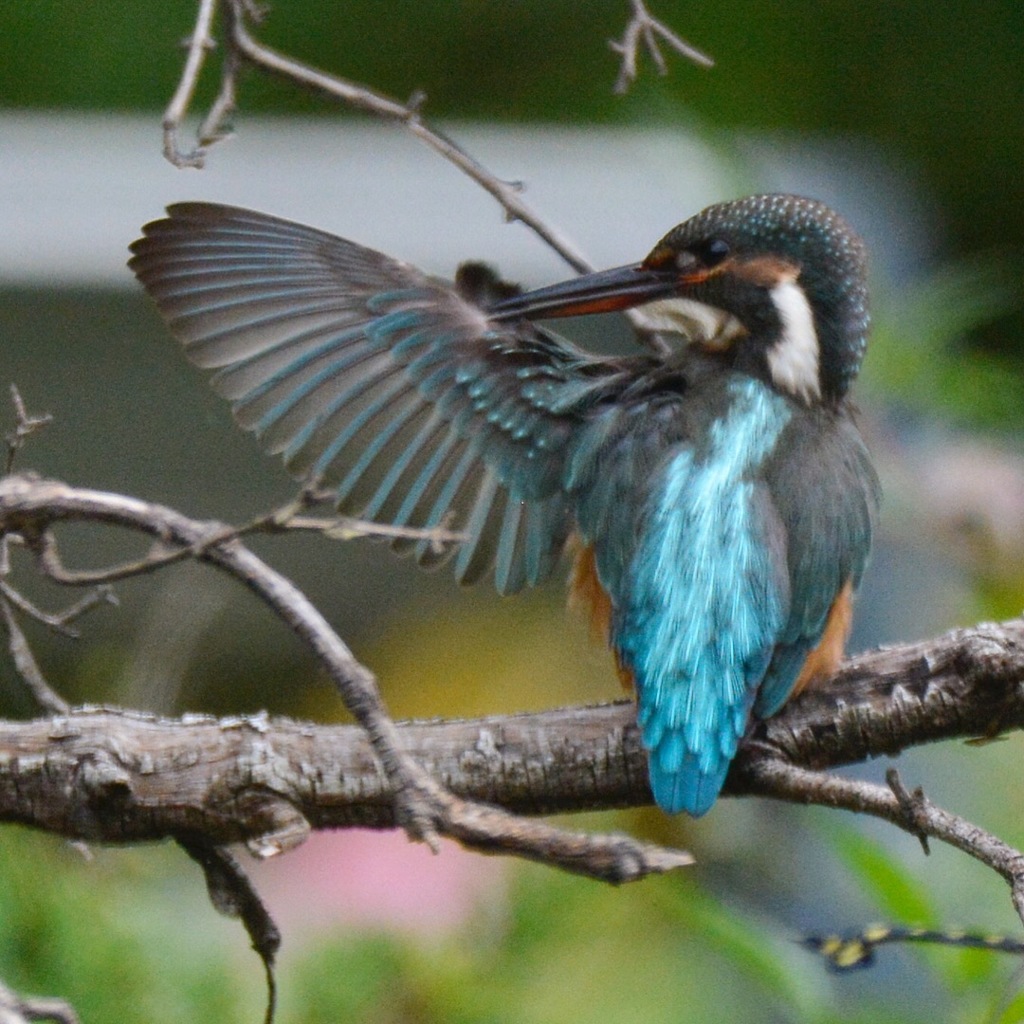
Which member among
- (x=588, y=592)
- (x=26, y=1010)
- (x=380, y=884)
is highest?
(x=26, y=1010)

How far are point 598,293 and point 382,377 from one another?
0.22 meters

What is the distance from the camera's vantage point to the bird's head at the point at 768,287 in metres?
1.56

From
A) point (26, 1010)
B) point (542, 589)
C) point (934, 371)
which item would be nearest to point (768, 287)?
point (934, 371)

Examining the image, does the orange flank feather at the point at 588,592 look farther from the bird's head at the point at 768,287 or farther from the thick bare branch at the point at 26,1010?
the thick bare branch at the point at 26,1010

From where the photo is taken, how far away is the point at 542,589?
3.51 meters

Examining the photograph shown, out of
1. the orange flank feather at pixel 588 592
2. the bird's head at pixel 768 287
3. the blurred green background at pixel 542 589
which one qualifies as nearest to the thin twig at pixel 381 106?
the bird's head at pixel 768 287

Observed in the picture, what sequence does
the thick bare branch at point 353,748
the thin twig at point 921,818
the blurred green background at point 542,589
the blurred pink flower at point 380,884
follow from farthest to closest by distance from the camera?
1. the blurred pink flower at point 380,884
2. the blurred green background at point 542,589
3. the thick bare branch at point 353,748
4. the thin twig at point 921,818

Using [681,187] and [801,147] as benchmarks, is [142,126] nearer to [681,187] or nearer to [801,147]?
[681,187]

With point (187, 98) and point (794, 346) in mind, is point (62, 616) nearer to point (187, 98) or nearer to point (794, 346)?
point (187, 98)

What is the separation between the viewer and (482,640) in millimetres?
3443

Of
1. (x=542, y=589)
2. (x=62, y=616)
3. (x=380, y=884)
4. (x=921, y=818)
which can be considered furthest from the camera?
(x=542, y=589)

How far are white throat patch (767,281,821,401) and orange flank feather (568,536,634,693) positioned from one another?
0.23 meters

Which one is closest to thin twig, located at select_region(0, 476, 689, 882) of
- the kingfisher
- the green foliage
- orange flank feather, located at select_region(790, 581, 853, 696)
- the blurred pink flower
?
the kingfisher

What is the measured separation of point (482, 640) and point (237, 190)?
100 centimetres
